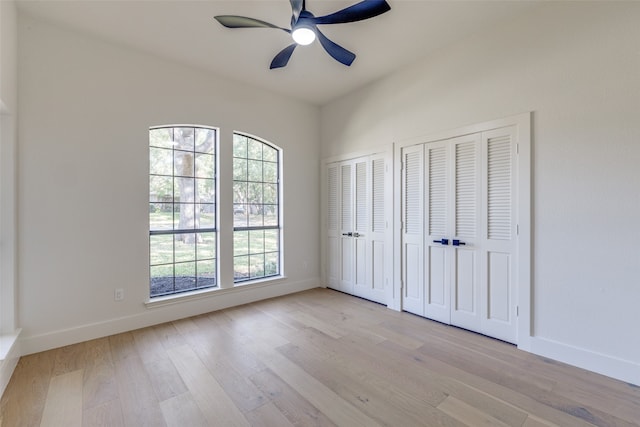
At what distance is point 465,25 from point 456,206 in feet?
6.08

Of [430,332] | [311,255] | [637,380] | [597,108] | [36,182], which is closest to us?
[637,380]

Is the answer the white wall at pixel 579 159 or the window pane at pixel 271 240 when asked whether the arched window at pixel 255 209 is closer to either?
the window pane at pixel 271 240

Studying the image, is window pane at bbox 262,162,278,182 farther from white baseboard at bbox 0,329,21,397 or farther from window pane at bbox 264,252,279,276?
white baseboard at bbox 0,329,21,397

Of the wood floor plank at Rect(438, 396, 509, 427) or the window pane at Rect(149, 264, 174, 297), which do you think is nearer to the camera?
the wood floor plank at Rect(438, 396, 509, 427)

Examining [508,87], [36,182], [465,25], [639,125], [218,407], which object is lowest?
[218,407]

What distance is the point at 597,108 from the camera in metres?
2.30

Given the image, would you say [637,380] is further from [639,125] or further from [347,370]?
[347,370]

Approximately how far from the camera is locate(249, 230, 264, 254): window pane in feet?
14.0

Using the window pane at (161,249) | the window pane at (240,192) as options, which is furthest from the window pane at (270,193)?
the window pane at (161,249)

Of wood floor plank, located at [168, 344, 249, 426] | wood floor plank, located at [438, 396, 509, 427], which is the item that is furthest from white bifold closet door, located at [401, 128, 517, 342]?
wood floor plank, located at [168, 344, 249, 426]

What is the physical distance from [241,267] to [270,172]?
1539mm

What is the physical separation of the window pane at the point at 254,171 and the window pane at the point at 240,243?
0.83 metres

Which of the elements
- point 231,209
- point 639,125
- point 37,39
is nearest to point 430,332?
point 639,125

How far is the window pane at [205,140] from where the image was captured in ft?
12.4
